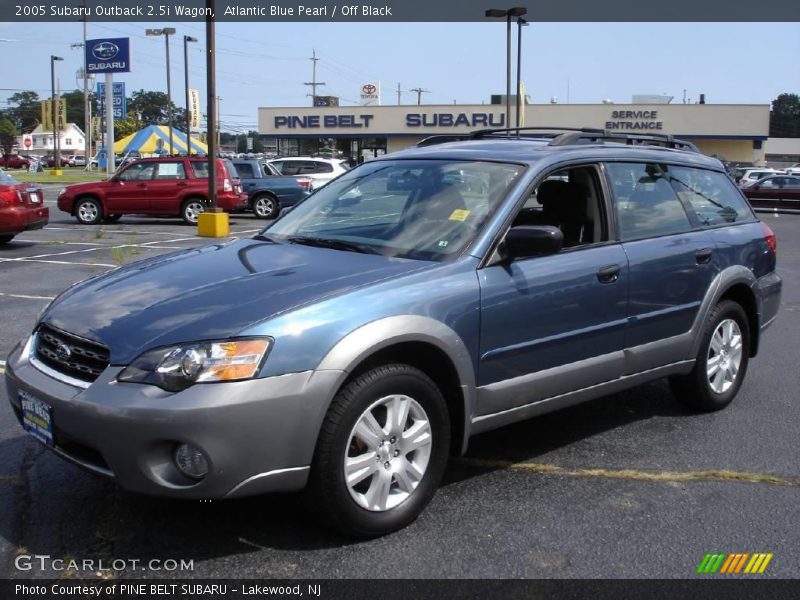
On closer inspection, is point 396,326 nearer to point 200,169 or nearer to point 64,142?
point 200,169

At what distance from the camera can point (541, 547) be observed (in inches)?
137

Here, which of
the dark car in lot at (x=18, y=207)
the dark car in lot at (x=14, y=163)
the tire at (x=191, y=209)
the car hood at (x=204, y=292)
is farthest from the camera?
the dark car in lot at (x=14, y=163)

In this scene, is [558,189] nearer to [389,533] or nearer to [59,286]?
[389,533]

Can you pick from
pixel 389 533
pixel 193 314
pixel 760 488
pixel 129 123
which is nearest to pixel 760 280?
pixel 760 488

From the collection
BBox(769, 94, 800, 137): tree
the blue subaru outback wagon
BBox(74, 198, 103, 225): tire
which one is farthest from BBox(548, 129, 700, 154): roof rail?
BBox(769, 94, 800, 137): tree

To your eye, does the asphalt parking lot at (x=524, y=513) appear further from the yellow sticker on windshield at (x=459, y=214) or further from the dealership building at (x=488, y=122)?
the dealership building at (x=488, y=122)

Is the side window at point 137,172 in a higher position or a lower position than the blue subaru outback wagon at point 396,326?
higher

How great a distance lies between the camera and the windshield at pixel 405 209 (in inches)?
162

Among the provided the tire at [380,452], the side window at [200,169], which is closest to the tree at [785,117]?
the side window at [200,169]

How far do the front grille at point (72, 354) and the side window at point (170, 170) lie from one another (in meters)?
17.4

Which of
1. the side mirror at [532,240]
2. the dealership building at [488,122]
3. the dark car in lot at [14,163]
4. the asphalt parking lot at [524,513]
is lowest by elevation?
the asphalt parking lot at [524,513]

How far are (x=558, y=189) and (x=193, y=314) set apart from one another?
2.29m

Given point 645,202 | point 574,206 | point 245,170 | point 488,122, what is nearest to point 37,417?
point 574,206

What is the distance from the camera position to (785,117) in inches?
5443
